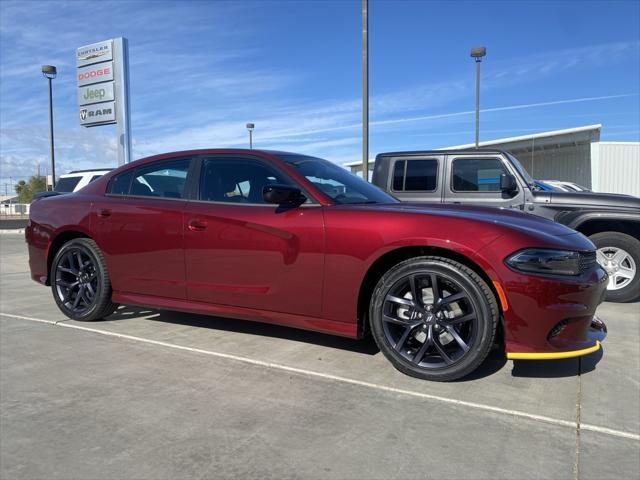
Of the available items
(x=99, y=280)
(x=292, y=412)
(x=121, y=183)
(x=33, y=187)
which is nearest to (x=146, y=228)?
(x=121, y=183)

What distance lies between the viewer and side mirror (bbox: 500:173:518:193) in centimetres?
637

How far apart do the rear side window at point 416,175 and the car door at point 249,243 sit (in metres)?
Answer: 3.66

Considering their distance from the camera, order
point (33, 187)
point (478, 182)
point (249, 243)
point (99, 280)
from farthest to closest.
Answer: point (33, 187)
point (478, 182)
point (99, 280)
point (249, 243)

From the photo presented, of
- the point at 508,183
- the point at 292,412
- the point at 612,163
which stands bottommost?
the point at 292,412

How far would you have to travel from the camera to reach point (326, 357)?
370 cm

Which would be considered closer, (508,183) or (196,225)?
(196,225)

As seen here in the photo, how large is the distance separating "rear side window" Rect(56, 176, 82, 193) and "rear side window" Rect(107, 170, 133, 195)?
737cm

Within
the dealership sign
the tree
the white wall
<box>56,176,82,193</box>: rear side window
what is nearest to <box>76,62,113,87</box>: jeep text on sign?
the dealership sign

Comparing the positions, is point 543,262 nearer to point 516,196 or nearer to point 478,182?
point 516,196

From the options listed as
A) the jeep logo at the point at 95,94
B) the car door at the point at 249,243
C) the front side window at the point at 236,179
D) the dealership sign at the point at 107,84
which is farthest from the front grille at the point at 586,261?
the jeep logo at the point at 95,94

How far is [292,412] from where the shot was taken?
2779 mm

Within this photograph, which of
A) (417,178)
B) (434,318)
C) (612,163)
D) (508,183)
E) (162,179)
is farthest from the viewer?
(612,163)

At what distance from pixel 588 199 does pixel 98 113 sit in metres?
16.7

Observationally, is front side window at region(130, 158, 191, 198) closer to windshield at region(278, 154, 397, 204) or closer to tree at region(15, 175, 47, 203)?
windshield at region(278, 154, 397, 204)
